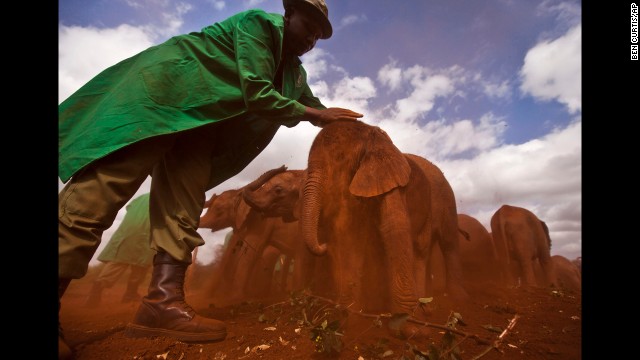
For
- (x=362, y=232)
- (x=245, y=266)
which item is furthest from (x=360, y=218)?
(x=245, y=266)

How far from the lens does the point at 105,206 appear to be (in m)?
2.02

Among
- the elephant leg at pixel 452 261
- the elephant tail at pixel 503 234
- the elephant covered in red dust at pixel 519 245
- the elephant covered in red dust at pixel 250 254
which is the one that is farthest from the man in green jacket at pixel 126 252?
the elephant tail at pixel 503 234

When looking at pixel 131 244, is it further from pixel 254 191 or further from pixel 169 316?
pixel 169 316

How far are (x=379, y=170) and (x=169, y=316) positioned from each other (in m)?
2.43

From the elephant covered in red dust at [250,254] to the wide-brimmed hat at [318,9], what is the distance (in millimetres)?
5378

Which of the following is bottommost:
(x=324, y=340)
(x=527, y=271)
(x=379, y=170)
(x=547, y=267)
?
(x=547, y=267)

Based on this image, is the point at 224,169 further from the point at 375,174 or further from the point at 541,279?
the point at 541,279

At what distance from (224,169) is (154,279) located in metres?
1.18

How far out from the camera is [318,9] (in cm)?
304

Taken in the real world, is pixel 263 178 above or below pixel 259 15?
below

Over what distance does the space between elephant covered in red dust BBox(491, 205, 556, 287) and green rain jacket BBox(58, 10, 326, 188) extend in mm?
9075

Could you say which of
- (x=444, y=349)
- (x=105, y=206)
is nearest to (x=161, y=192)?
(x=105, y=206)

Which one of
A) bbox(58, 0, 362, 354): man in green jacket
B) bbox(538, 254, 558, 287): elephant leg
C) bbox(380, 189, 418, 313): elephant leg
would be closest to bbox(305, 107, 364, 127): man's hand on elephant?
bbox(58, 0, 362, 354): man in green jacket

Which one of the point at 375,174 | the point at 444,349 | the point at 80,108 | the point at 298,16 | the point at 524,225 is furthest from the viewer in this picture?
the point at 524,225
